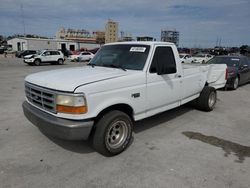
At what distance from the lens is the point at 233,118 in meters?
6.14

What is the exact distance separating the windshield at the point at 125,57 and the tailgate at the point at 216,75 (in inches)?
133

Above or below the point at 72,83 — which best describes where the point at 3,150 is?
below

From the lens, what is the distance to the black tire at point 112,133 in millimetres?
3604

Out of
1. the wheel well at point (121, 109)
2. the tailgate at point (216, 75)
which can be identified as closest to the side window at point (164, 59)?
the wheel well at point (121, 109)

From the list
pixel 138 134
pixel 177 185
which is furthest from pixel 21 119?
pixel 177 185

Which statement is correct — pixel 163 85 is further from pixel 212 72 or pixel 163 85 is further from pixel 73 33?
pixel 73 33

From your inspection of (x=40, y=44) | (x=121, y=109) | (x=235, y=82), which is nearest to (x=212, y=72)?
(x=235, y=82)

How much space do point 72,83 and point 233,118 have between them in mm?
4769

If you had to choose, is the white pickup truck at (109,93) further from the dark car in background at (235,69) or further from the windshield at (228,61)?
the windshield at (228,61)

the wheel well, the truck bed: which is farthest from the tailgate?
the wheel well

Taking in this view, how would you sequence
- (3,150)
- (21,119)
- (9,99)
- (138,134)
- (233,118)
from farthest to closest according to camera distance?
(9,99)
(233,118)
(21,119)
(138,134)
(3,150)

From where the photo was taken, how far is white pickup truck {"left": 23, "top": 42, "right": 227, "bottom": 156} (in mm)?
3350

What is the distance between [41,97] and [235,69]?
9595 millimetres

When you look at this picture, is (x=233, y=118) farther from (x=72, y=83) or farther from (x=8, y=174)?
(x=8, y=174)
